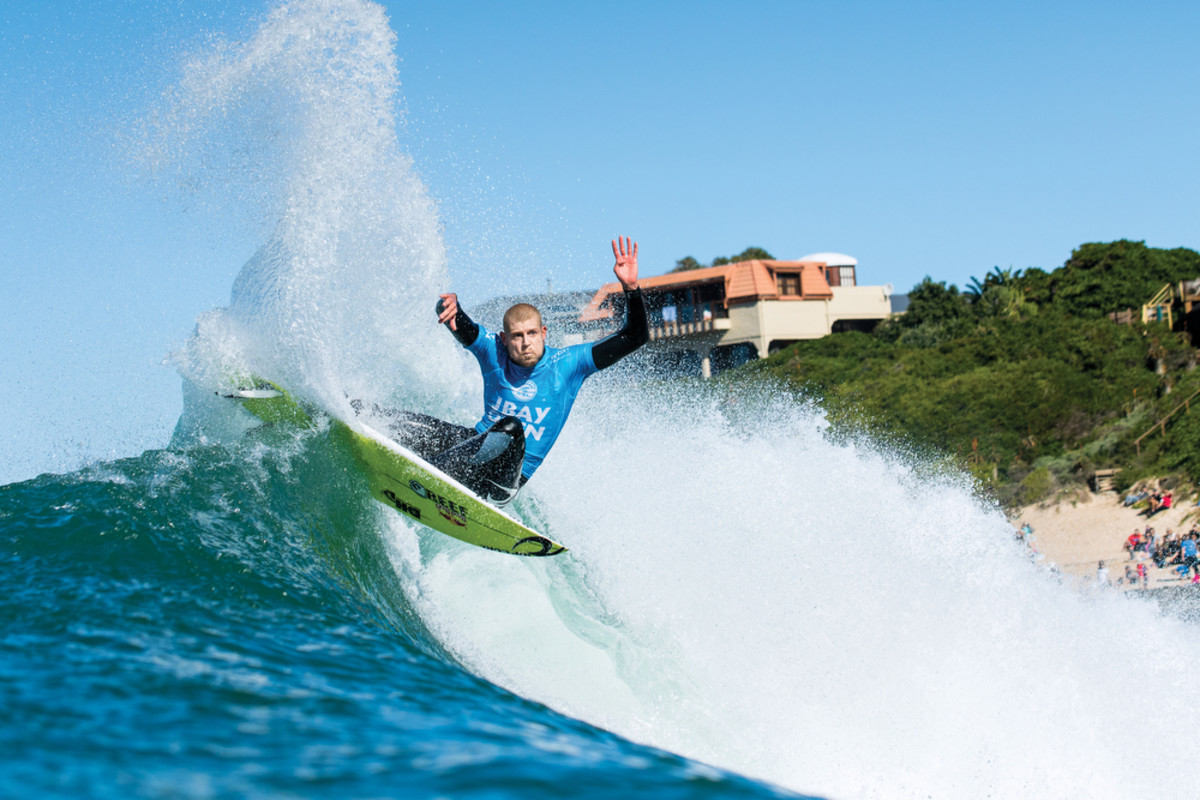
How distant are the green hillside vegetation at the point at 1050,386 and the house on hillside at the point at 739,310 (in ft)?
31.6

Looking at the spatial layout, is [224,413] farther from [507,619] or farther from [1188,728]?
[1188,728]

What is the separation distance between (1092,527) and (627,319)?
832 inches

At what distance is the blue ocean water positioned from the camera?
9.71 feet

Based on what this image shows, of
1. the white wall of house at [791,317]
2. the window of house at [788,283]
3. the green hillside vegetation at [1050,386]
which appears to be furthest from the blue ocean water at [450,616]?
the window of house at [788,283]

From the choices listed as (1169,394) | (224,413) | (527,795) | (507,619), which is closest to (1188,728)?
(507,619)

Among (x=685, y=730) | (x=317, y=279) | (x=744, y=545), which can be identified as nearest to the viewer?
(x=685, y=730)

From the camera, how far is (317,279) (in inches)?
276

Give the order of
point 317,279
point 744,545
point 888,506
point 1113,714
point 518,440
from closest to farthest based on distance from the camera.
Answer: point 518,440
point 1113,714
point 317,279
point 744,545
point 888,506

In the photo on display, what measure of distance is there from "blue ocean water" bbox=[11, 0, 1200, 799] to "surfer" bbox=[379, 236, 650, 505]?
35.2 inches

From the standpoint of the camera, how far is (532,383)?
6.19 m

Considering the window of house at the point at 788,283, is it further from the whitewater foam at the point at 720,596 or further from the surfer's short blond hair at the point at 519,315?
the surfer's short blond hair at the point at 519,315

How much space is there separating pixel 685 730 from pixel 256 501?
10.8 ft

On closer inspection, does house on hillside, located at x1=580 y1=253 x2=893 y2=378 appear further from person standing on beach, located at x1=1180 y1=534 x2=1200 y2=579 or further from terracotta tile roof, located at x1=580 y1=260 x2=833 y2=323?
person standing on beach, located at x1=1180 y1=534 x2=1200 y2=579

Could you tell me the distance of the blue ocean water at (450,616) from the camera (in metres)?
2.96
